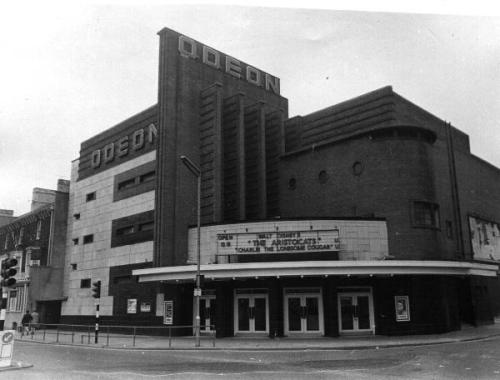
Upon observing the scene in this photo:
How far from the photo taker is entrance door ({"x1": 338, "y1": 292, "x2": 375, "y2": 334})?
30953 millimetres

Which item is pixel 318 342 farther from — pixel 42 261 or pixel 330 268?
pixel 42 261

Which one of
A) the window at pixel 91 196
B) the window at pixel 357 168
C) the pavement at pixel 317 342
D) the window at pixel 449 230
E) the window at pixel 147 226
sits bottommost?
the pavement at pixel 317 342

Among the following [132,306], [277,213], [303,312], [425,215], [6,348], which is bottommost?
[6,348]

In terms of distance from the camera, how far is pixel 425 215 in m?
33.0

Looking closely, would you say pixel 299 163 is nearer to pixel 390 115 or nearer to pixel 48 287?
pixel 390 115

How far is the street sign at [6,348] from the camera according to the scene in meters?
18.3

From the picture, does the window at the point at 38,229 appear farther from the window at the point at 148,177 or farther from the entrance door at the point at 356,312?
the entrance door at the point at 356,312

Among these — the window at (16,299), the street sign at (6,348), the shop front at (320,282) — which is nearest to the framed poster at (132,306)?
the shop front at (320,282)

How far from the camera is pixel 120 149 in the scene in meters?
44.0

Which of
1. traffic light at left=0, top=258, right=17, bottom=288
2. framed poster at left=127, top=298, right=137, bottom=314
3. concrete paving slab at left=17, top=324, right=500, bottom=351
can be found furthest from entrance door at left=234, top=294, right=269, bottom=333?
traffic light at left=0, top=258, right=17, bottom=288

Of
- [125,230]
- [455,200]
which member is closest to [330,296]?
[455,200]

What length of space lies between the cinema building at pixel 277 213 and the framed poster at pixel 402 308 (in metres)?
0.07

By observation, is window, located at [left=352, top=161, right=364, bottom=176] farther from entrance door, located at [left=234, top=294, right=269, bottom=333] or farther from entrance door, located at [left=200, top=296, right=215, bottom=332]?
entrance door, located at [left=200, top=296, right=215, bottom=332]

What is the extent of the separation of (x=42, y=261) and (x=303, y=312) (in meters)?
31.6
